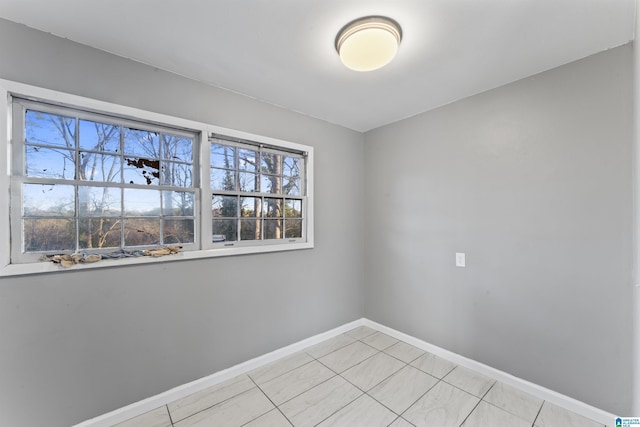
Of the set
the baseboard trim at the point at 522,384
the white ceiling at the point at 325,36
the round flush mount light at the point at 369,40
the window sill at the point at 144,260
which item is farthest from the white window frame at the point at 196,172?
the baseboard trim at the point at 522,384

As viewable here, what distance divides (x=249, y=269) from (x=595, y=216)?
8.58ft

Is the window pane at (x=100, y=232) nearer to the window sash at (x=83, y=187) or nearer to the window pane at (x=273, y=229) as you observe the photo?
the window sash at (x=83, y=187)

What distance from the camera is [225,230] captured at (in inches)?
88.4

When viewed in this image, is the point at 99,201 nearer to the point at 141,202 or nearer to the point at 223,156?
the point at 141,202

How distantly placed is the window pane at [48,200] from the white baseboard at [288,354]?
4.36ft

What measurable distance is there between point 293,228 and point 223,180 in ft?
2.86

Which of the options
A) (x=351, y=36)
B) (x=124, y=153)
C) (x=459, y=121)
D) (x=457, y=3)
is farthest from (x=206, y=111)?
(x=459, y=121)

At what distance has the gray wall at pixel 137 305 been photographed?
146 centimetres

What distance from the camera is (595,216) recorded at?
171 cm

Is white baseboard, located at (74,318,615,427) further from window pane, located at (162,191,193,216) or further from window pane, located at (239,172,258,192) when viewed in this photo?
window pane, located at (239,172,258,192)

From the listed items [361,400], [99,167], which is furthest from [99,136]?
[361,400]

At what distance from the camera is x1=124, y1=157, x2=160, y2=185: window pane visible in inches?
70.9

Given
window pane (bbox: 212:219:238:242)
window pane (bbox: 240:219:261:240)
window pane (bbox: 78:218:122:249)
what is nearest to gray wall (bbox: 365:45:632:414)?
window pane (bbox: 240:219:261:240)

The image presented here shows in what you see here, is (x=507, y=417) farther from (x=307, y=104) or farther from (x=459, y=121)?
(x=307, y=104)
